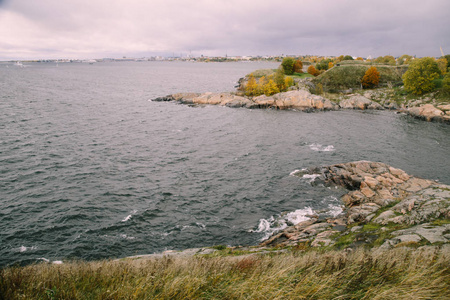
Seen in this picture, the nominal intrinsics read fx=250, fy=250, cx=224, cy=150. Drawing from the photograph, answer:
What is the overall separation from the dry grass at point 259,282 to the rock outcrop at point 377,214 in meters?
5.34

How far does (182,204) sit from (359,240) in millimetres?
18375

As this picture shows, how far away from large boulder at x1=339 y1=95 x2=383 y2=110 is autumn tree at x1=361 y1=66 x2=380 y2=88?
1889 centimetres

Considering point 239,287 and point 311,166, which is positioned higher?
point 239,287

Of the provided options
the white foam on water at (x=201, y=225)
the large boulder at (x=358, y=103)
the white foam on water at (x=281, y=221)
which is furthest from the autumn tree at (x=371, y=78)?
the white foam on water at (x=201, y=225)

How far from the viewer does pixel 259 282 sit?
291 inches

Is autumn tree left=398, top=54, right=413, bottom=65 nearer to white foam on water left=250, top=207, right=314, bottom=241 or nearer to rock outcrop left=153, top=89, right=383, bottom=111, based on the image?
rock outcrop left=153, top=89, right=383, bottom=111

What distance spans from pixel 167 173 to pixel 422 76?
3372 inches

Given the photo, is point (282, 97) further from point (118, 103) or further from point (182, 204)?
point (182, 204)

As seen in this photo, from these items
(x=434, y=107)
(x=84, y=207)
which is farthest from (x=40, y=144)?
(x=434, y=107)

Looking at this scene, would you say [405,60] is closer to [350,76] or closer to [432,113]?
[350,76]

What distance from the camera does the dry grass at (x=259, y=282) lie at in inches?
266

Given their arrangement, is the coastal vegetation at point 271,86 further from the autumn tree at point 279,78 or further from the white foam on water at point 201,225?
the white foam on water at point 201,225

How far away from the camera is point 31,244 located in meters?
21.5

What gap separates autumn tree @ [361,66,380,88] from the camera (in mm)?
97250
